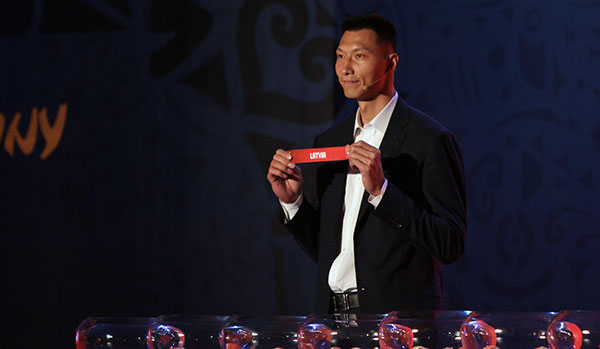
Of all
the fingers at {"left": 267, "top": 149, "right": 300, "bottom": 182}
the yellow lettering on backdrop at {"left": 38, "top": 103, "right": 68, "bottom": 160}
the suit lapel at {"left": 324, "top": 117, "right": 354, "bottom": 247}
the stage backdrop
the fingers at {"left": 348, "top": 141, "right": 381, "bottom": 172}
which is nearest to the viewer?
the fingers at {"left": 348, "top": 141, "right": 381, "bottom": 172}

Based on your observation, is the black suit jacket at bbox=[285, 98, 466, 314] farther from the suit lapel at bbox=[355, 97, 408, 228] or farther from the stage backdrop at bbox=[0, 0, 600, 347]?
the stage backdrop at bbox=[0, 0, 600, 347]

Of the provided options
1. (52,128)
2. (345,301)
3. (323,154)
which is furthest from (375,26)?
(52,128)

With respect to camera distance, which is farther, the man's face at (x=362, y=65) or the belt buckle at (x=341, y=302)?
the man's face at (x=362, y=65)

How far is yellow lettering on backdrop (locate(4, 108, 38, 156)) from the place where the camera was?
12.1 ft

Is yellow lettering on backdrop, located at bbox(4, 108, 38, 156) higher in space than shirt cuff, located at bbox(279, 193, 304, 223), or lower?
higher

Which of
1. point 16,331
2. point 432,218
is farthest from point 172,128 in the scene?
point 432,218

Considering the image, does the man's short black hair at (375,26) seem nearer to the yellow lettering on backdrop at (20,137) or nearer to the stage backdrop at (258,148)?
the stage backdrop at (258,148)

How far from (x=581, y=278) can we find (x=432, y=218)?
1810mm

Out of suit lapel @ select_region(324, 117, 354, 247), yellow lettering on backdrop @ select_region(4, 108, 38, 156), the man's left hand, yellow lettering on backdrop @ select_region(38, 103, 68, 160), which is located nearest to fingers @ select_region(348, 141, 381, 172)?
the man's left hand

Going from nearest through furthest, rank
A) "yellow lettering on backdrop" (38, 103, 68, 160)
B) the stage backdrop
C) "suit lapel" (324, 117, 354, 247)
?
"suit lapel" (324, 117, 354, 247) < the stage backdrop < "yellow lettering on backdrop" (38, 103, 68, 160)

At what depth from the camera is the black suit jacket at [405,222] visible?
194cm

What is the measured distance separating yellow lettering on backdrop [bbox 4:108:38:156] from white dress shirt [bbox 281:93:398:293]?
79.9 inches

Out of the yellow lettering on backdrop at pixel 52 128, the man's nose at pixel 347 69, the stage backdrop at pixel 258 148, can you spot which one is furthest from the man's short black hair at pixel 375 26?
the yellow lettering on backdrop at pixel 52 128

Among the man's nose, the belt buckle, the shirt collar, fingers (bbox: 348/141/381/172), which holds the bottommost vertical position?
the belt buckle
